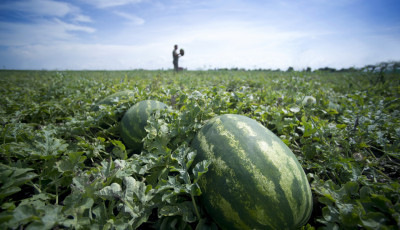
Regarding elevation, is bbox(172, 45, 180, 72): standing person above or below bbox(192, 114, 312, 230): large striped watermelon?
above

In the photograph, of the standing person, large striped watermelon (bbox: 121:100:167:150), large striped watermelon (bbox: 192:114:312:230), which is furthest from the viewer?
the standing person

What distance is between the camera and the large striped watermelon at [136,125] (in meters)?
2.28

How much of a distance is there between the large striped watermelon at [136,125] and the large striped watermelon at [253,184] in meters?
1.13

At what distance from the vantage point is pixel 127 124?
7.80 feet

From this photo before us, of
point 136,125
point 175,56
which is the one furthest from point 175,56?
point 136,125

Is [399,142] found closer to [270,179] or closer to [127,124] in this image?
[270,179]

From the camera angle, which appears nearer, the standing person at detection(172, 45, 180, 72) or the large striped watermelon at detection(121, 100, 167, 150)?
the large striped watermelon at detection(121, 100, 167, 150)

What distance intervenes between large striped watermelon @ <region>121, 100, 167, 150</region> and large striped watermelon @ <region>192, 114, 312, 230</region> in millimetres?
1125

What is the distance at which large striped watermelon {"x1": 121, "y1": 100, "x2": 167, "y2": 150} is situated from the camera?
2277 millimetres

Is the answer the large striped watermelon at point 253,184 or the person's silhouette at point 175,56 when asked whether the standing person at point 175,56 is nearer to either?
the person's silhouette at point 175,56

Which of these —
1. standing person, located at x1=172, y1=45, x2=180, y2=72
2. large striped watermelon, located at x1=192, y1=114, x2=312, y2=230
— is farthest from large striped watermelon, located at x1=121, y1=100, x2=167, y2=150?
standing person, located at x1=172, y1=45, x2=180, y2=72

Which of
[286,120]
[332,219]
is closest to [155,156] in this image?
[332,219]

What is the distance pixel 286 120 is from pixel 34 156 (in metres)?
2.48

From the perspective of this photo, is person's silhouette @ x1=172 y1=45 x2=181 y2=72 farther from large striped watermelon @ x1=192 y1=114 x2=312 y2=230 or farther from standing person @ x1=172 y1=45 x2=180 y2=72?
large striped watermelon @ x1=192 y1=114 x2=312 y2=230
